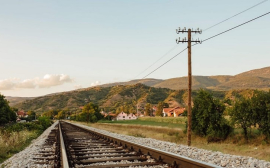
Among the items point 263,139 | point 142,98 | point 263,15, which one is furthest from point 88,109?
point 142,98

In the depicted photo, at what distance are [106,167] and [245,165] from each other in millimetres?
3681

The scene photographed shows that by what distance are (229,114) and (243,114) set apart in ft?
4.58

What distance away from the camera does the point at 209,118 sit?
973 inches

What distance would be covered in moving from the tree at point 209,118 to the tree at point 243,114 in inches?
60.4

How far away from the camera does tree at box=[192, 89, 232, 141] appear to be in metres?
24.0

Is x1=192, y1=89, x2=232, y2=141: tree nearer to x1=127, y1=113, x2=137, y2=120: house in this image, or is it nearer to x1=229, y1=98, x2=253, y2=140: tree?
x1=229, y1=98, x2=253, y2=140: tree

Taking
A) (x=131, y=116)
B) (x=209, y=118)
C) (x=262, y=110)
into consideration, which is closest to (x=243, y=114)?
(x=262, y=110)

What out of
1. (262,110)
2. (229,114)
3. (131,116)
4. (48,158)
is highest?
(262,110)

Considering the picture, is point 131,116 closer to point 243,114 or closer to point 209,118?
point 209,118

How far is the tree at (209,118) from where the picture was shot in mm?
23969

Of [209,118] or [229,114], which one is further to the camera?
[209,118]

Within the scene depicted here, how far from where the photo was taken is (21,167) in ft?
25.1

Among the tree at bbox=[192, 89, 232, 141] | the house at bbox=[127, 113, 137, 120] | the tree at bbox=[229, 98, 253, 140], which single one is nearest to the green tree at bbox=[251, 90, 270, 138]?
the tree at bbox=[229, 98, 253, 140]

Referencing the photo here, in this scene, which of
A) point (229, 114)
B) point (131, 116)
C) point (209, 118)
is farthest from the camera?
point (131, 116)
